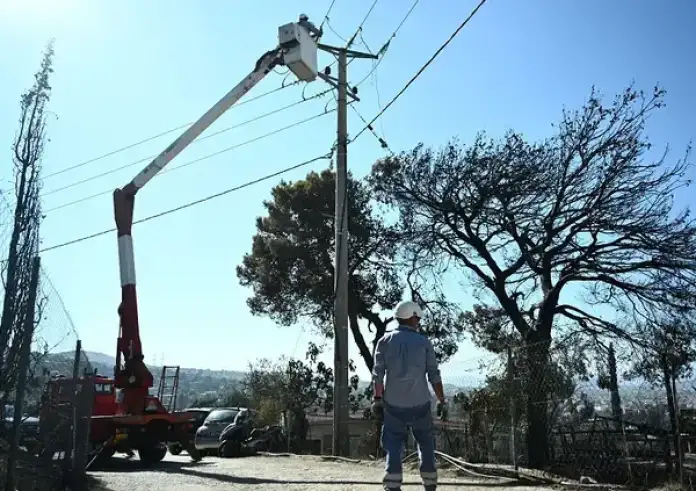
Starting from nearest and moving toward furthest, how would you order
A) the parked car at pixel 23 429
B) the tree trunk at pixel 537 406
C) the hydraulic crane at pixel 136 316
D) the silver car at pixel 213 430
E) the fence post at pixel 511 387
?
the parked car at pixel 23 429
the fence post at pixel 511 387
the tree trunk at pixel 537 406
the hydraulic crane at pixel 136 316
the silver car at pixel 213 430

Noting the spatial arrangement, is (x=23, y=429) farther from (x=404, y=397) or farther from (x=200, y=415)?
(x=200, y=415)

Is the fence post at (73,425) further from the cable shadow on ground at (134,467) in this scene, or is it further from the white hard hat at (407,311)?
the white hard hat at (407,311)

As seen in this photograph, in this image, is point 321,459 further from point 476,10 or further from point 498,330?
point 476,10

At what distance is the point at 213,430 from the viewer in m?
19.2

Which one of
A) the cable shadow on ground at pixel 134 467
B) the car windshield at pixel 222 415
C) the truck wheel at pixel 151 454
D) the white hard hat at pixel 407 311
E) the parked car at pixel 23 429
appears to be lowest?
the cable shadow on ground at pixel 134 467

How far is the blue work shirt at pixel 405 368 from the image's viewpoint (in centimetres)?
554

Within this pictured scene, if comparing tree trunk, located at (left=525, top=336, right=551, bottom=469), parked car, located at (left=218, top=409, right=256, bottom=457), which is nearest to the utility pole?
parked car, located at (left=218, top=409, right=256, bottom=457)

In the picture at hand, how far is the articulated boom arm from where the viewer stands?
1309 cm

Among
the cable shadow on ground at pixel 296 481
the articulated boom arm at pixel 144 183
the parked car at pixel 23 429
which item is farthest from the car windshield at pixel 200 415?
the cable shadow on ground at pixel 296 481

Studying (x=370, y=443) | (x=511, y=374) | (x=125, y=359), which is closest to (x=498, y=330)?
(x=370, y=443)

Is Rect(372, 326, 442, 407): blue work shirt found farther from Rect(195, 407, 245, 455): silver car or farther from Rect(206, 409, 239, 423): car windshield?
Rect(206, 409, 239, 423): car windshield

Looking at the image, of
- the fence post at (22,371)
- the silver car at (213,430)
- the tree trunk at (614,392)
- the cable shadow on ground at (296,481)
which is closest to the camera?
the fence post at (22,371)

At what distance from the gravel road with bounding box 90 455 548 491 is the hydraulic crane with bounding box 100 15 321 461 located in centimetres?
90

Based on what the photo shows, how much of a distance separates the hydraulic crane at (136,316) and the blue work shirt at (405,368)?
27.1 ft
